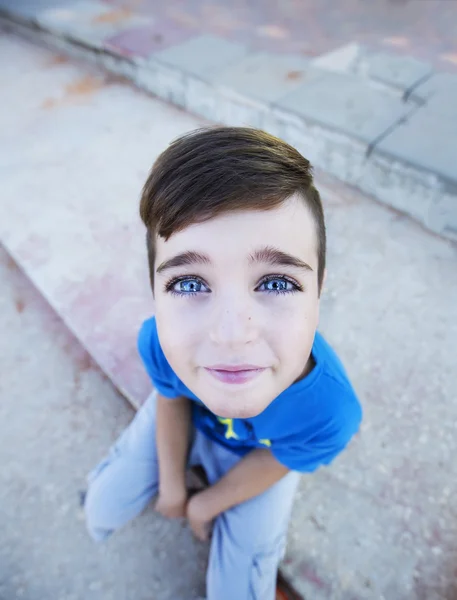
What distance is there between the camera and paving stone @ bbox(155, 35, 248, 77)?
2123 millimetres

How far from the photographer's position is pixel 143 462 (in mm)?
1049

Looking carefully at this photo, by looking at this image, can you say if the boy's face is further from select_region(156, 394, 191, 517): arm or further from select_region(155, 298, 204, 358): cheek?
select_region(156, 394, 191, 517): arm

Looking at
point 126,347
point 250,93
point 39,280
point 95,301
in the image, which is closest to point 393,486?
point 126,347

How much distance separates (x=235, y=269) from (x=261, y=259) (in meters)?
0.04

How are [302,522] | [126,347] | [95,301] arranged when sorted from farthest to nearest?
[95,301] < [126,347] < [302,522]

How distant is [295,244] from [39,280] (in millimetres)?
1152

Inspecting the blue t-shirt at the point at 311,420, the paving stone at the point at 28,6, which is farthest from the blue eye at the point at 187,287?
the paving stone at the point at 28,6

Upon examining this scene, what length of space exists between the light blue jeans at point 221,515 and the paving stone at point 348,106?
1.18 metres

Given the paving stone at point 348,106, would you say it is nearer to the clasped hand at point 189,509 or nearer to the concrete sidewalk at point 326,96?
the concrete sidewalk at point 326,96

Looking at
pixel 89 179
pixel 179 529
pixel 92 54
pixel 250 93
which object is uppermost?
pixel 250 93

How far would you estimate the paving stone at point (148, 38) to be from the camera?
2363 mm

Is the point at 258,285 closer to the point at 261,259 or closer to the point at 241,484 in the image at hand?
the point at 261,259

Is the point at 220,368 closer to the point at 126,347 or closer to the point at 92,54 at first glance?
the point at 126,347

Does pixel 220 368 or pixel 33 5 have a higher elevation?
pixel 220 368
